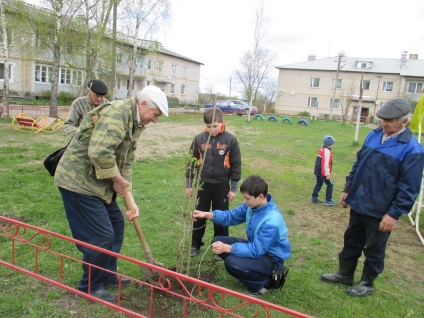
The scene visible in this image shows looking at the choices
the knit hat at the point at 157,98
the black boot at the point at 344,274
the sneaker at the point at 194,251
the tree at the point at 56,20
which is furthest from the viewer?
the tree at the point at 56,20

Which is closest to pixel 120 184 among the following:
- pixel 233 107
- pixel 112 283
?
pixel 112 283

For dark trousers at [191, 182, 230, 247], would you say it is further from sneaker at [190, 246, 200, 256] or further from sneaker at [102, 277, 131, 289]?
sneaker at [102, 277, 131, 289]

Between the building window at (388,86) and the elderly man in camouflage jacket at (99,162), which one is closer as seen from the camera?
the elderly man in camouflage jacket at (99,162)

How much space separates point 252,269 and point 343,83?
4380cm

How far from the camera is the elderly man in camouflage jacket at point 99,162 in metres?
2.38

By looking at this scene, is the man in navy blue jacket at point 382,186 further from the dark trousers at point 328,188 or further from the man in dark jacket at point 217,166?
the dark trousers at point 328,188

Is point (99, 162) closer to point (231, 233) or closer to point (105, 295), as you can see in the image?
point (105, 295)

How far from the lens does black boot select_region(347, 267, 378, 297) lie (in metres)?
3.26

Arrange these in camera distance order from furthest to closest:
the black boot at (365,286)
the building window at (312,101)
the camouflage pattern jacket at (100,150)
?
the building window at (312,101)
the black boot at (365,286)
the camouflage pattern jacket at (100,150)

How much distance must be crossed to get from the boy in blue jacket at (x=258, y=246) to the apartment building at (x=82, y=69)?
16.4m

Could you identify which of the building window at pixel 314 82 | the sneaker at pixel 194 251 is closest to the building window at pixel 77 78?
the sneaker at pixel 194 251

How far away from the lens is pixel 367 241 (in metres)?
3.20

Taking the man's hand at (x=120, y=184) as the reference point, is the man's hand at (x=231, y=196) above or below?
below

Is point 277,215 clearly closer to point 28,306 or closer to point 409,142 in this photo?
point 409,142
